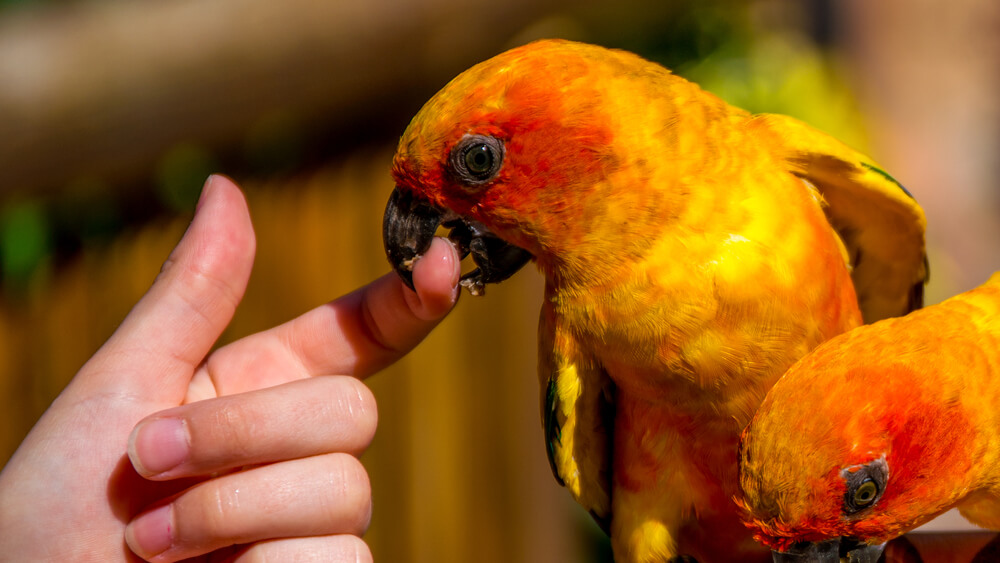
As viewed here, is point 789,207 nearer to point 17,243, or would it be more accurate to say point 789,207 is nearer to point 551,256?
point 551,256

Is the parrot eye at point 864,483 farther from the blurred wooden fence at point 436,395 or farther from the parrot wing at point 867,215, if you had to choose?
the blurred wooden fence at point 436,395

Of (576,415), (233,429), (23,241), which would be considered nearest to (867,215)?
(576,415)

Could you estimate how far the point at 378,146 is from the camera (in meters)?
3.11

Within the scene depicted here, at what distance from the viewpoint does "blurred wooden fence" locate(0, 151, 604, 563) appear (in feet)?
10.1

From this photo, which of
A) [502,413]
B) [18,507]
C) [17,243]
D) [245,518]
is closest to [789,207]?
[245,518]

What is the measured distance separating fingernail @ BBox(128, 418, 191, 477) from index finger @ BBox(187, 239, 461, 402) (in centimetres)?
26

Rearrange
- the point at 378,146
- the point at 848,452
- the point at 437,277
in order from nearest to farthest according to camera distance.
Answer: the point at 848,452, the point at 437,277, the point at 378,146

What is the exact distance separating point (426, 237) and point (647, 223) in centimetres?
38

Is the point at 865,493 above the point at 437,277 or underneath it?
underneath

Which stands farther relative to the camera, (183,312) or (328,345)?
(328,345)

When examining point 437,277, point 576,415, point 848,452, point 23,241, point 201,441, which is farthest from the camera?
point 23,241

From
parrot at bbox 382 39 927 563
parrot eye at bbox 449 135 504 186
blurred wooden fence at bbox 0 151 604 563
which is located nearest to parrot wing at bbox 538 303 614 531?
parrot at bbox 382 39 927 563

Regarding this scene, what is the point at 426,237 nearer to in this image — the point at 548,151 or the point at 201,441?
the point at 548,151

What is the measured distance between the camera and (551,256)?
1.41 meters
